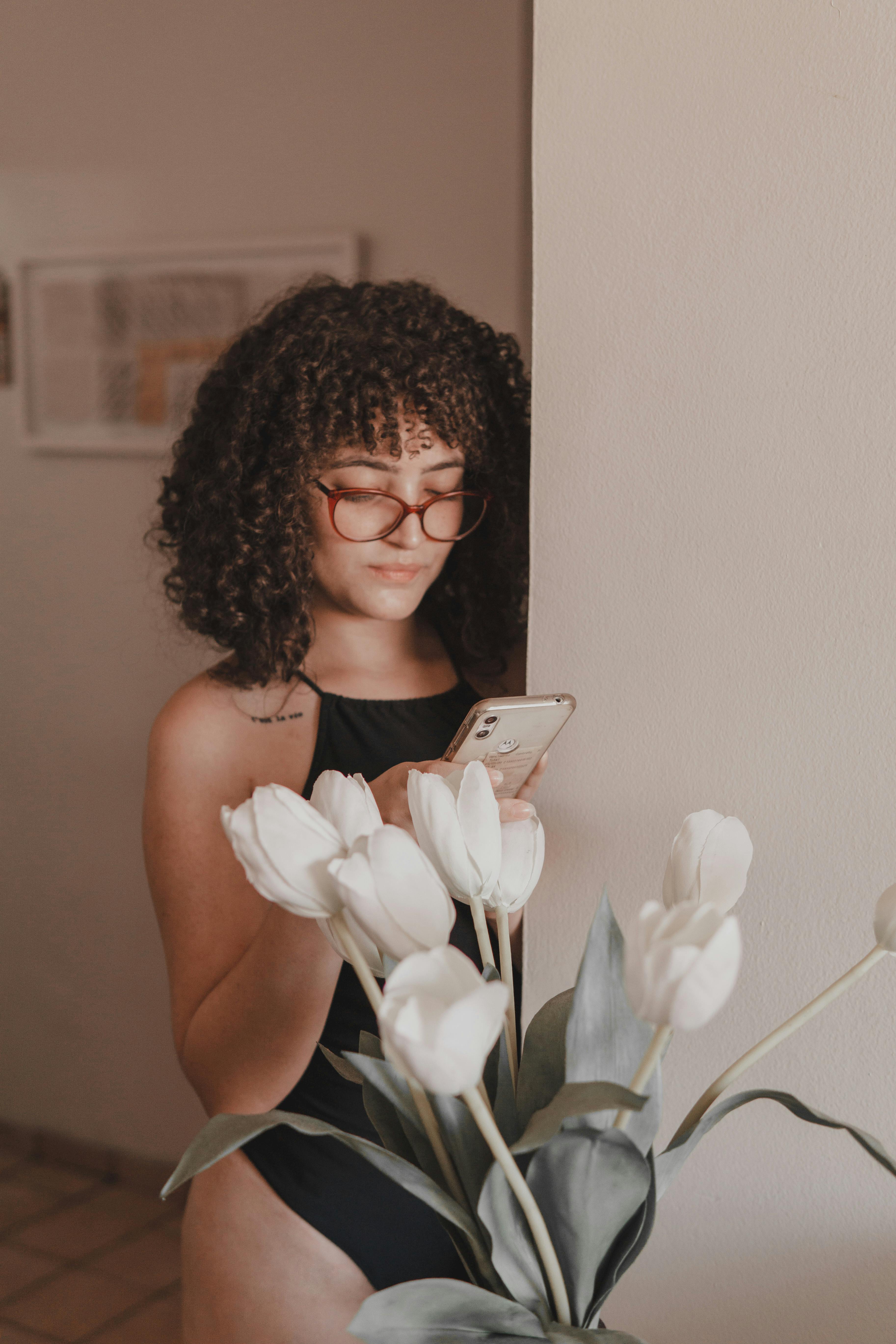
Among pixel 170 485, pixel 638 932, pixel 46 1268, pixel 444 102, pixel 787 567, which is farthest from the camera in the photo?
pixel 46 1268

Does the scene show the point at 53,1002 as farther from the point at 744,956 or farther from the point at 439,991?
the point at 439,991

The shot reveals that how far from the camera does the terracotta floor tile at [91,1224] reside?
228 centimetres

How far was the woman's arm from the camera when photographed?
3.30 ft

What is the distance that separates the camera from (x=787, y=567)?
0.74 metres

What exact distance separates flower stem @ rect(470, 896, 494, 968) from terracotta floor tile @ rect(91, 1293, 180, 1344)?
188 cm

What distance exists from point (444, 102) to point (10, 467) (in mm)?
1242

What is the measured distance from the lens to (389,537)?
3.36ft

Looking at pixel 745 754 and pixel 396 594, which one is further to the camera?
pixel 396 594

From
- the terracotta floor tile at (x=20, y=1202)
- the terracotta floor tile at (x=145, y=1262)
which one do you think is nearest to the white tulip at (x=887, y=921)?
the terracotta floor tile at (x=145, y=1262)

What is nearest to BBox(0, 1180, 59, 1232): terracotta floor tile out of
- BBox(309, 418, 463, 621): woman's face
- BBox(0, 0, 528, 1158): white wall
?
BBox(0, 0, 528, 1158): white wall

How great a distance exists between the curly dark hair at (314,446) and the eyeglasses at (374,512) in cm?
5

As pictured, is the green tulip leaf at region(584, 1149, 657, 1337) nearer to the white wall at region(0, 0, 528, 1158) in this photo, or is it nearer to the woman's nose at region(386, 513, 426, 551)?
the woman's nose at region(386, 513, 426, 551)

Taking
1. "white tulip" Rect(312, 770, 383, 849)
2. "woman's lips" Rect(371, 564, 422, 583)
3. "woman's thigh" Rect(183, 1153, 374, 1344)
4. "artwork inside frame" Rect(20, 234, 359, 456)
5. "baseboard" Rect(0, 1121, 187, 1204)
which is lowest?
"baseboard" Rect(0, 1121, 187, 1204)

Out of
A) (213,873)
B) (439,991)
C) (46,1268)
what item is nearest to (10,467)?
(213,873)
